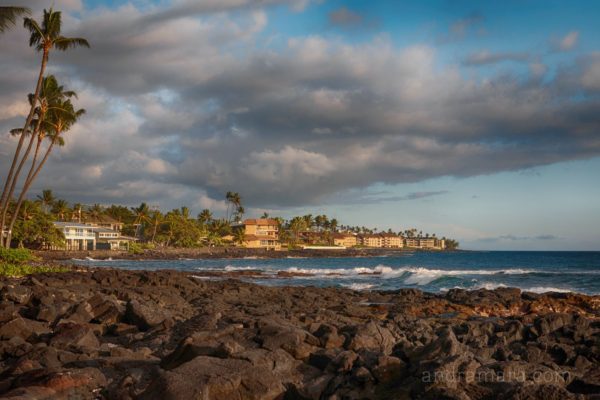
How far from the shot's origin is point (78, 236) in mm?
93875

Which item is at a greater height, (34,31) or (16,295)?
(34,31)

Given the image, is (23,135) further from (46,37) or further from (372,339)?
(372,339)

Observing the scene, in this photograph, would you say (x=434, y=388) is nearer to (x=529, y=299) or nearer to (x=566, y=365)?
(x=566, y=365)

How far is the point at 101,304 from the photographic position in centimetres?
1380

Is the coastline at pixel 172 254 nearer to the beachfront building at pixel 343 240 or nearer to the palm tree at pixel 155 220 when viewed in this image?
the palm tree at pixel 155 220

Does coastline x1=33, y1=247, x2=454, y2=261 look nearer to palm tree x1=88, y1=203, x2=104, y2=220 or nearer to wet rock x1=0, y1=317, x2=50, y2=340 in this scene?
palm tree x1=88, y1=203, x2=104, y2=220

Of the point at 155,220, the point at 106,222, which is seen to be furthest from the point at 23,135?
the point at 106,222

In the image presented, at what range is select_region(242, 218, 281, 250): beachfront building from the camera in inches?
5384

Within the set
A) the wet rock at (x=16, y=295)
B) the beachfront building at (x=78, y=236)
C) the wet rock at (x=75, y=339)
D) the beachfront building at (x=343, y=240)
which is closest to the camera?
the wet rock at (x=75, y=339)

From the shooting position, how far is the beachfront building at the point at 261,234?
136750 millimetres

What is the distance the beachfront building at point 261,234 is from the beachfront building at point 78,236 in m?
43.7

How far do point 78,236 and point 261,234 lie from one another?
195 ft

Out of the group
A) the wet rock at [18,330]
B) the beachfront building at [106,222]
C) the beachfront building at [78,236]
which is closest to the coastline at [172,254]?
the beachfront building at [78,236]

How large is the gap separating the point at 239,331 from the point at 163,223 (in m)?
110
